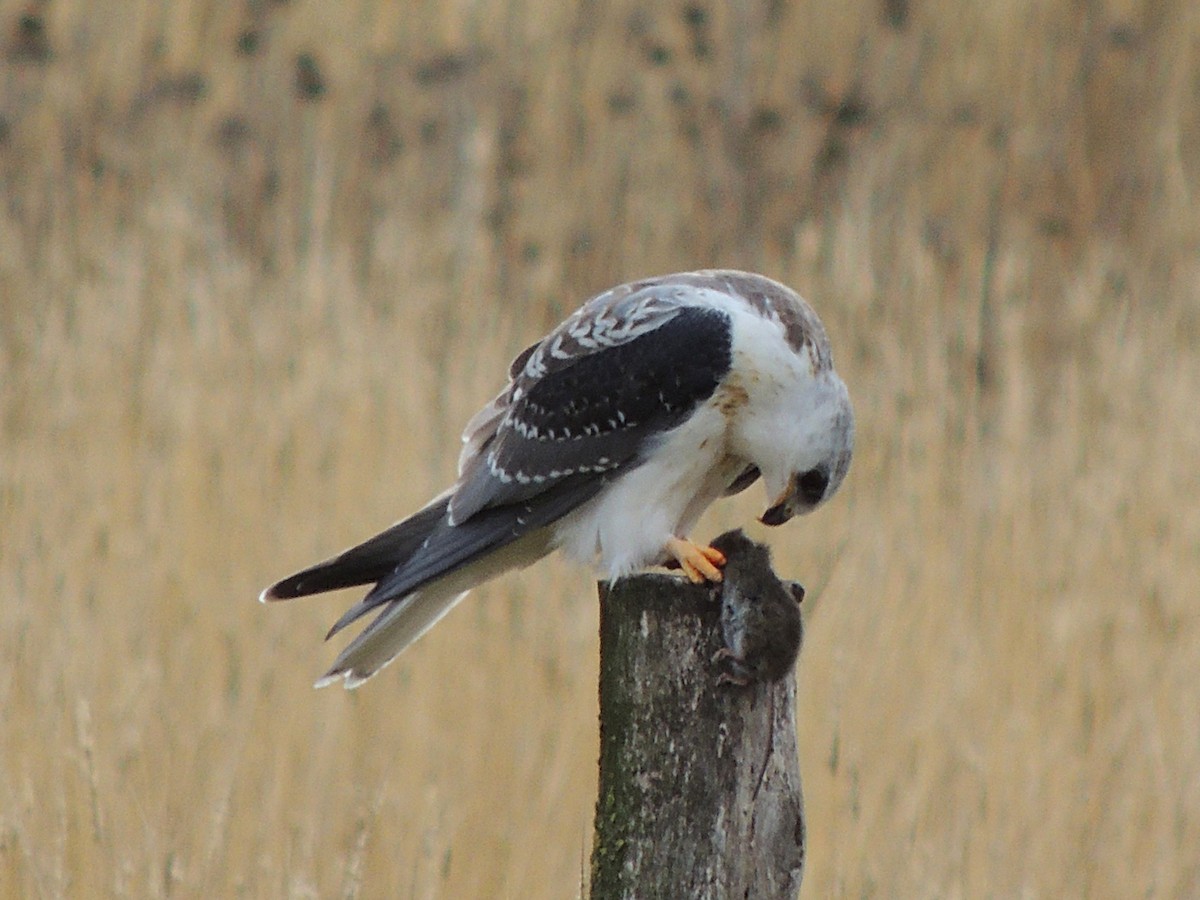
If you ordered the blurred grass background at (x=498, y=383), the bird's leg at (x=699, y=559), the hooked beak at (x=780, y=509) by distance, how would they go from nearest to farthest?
1. the bird's leg at (x=699, y=559)
2. the hooked beak at (x=780, y=509)
3. the blurred grass background at (x=498, y=383)

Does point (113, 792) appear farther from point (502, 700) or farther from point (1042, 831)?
point (1042, 831)

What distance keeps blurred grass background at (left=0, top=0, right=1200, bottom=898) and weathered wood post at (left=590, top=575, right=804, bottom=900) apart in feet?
1.26

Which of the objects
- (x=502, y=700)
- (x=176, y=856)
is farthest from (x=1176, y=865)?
(x=176, y=856)

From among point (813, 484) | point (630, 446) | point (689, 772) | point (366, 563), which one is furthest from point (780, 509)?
point (689, 772)

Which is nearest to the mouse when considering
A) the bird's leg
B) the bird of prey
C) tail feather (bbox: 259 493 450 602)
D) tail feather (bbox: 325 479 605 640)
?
the bird's leg

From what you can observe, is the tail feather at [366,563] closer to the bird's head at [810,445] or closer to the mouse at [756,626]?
the bird's head at [810,445]

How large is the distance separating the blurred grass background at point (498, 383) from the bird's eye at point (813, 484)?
0.19 meters

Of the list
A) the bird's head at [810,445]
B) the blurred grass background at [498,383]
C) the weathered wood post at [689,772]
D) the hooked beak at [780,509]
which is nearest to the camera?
the weathered wood post at [689,772]

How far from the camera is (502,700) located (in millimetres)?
3600

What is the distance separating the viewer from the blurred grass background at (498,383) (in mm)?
3359

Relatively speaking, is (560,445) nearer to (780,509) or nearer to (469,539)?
(469,539)

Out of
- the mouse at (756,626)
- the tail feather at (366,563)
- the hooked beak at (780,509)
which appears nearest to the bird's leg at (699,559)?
the mouse at (756,626)

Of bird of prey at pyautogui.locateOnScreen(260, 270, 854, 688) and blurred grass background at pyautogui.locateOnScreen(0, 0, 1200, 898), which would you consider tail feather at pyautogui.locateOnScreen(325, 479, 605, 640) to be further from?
blurred grass background at pyautogui.locateOnScreen(0, 0, 1200, 898)

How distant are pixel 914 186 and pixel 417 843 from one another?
4.31 meters
